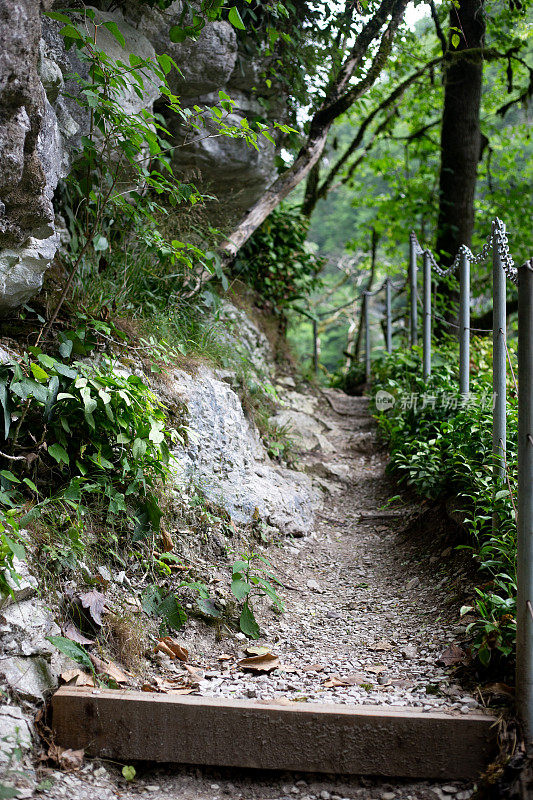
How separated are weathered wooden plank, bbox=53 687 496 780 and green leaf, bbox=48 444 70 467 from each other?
0.90 meters

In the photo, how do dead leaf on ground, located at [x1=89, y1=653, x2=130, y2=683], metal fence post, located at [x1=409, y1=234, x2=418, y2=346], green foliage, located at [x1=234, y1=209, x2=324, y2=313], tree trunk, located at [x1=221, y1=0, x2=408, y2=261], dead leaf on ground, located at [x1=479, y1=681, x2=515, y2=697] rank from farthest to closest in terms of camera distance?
green foliage, located at [x1=234, y1=209, x2=324, y2=313] < metal fence post, located at [x1=409, y1=234, x2=418, y2=346] < tree trunk, located at [x1=221, y1=0, x2=408, y2=261] < dead leaf on ground, located at [x1=89, y1=653, x2=130, y2=683] < dead leaf on ground, located at [x1=479, y1=681, x2=515, y2=697]

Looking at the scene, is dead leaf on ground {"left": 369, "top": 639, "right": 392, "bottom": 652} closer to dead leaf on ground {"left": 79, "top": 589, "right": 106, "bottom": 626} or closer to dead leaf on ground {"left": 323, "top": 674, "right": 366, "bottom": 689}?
dead leaf on ground {"left": 323, "top": 674, "right": 366, "bottom": 689}

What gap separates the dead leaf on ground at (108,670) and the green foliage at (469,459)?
1.33 meters

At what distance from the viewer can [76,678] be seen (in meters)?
2.14

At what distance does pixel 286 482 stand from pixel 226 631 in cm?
171

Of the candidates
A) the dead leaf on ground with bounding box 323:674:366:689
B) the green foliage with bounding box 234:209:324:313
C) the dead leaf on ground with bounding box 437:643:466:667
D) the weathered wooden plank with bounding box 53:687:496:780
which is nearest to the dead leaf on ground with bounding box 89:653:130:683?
the weathered wooden plank with bounding box 53:687:496:780

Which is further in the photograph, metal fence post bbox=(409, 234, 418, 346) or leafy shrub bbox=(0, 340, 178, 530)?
metal fence post bbox=(409, 234, 418, 346)

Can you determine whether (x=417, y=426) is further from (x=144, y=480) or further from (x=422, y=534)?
(x=144, y=480)

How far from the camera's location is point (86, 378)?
2.62 m

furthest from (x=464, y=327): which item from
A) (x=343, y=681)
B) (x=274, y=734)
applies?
(x=274, y=734)

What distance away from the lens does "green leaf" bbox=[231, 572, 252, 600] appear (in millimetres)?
2722

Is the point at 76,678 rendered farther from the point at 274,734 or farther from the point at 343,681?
the point at 343,681

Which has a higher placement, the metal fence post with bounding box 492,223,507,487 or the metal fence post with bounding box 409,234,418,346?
the metal fence post with bounding box 409,234,418,346


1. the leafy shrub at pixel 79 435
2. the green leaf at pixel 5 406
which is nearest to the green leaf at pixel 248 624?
the leafy shrub at pixel 79 435
